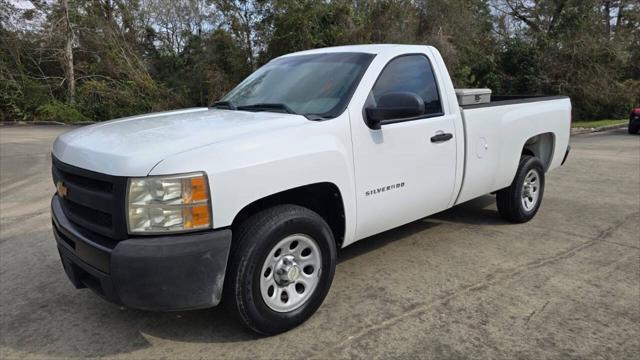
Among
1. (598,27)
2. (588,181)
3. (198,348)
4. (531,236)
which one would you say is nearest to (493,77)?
(598,27)

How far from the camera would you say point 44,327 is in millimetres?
3330

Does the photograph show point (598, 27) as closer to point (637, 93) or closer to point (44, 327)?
point (637, 93)

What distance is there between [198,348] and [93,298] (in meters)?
1.22

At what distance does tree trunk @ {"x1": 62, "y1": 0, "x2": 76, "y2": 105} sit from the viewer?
23.3 metres

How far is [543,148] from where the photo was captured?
19.2 feet

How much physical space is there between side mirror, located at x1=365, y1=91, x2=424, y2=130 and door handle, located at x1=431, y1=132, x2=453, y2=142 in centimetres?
55

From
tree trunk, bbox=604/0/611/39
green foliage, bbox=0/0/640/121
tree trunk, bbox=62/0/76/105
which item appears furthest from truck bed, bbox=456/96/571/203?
tree trunk, bbox=62/0/76/105

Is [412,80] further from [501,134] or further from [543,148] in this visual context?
[543,148]

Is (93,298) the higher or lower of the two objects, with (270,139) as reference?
lower

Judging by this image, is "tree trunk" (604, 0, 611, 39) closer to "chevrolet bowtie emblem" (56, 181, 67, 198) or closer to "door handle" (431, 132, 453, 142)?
"door handle" (431, 132, 453, 142)

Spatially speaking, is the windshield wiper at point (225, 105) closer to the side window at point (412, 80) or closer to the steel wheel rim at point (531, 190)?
the side window at point (412, 80)

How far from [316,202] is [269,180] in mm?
730

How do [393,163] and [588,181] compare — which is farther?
[588,181]

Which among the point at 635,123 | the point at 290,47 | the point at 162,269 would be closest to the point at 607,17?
the point at 635,123
